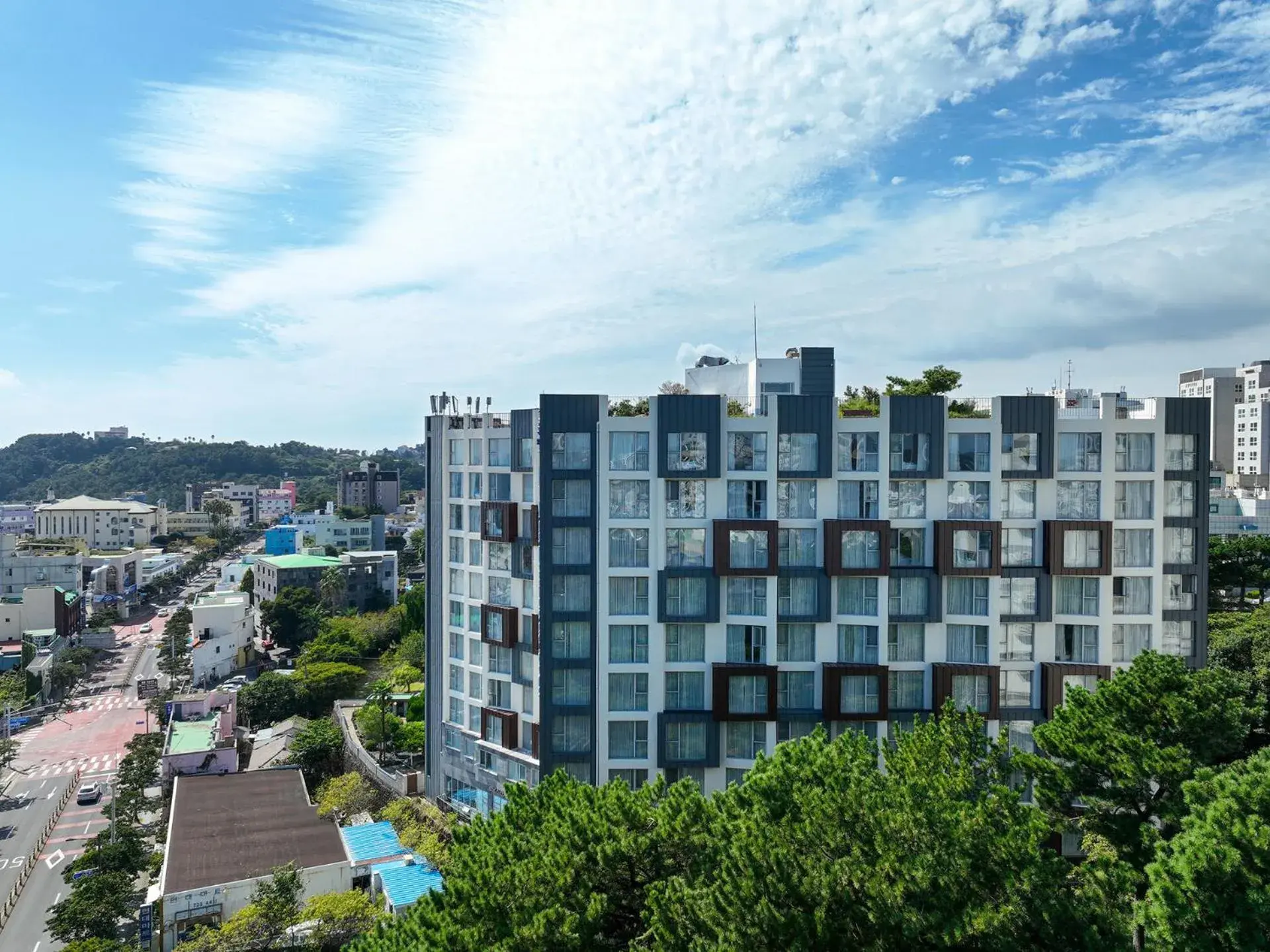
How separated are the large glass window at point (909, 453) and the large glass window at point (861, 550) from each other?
9.19ft

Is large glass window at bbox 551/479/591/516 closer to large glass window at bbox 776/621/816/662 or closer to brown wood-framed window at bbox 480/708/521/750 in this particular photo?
large glass window at bbox 776/621/816/662

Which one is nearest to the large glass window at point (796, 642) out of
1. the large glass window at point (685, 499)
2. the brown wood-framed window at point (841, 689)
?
the brown wood-framed window at point (841, 689)

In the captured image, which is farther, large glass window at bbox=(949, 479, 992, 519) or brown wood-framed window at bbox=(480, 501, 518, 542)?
brown wood-framed window at bbox=(480, 501, 518, 542)

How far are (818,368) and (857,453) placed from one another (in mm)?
4080

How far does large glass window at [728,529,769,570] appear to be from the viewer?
111 ft

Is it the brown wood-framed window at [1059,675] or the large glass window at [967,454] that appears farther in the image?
the large glass window at [967,454]

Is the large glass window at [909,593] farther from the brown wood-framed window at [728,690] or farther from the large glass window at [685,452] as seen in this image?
the large glass window at [685,452]

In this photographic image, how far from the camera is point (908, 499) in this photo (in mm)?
34312

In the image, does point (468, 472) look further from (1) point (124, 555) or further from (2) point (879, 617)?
(1) point (124, 555)

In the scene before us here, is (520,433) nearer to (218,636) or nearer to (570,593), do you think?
(570,593)

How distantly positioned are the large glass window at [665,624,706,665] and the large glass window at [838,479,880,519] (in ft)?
24.0

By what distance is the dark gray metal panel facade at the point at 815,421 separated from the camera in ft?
111

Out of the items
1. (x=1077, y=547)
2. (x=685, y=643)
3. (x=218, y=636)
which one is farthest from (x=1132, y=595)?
(x=218, y=636)

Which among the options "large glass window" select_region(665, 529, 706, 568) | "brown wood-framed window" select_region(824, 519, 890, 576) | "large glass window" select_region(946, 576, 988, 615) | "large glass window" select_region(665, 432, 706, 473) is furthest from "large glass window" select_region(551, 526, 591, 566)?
"large glass window" select_region(946, 576, 988, 615)
